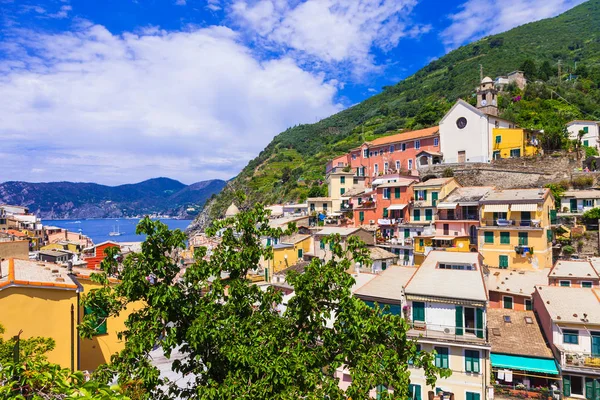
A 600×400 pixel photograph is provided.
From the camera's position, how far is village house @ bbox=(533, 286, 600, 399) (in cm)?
1644

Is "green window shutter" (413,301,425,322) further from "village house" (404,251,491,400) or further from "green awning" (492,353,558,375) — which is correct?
"green awning" (492,353,558,375)

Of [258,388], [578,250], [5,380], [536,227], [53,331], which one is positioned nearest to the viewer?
[5,380]

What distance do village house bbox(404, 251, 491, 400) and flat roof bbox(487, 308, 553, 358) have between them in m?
2.24

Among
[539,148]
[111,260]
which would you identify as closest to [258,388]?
[111,260]

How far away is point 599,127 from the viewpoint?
50.5m

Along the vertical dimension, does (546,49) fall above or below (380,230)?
above

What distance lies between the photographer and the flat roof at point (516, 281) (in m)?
23.5

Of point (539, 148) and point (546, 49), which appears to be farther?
point (546, 49)

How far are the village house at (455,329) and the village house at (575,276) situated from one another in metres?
7.79

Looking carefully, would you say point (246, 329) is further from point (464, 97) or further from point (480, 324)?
point (464, 97)

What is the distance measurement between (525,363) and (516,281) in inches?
335

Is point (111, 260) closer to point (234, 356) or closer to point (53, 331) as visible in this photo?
point (234, 356)

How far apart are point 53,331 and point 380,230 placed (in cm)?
3084

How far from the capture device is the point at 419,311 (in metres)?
18.7
